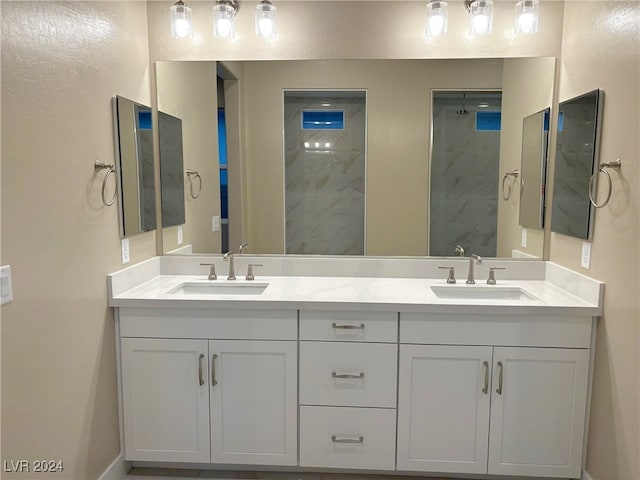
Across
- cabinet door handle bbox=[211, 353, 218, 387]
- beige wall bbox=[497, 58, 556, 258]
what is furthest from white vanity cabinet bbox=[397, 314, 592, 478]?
cabinet door handle bbox=[211, 353, 218, 387]

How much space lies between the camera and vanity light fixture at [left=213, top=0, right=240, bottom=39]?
6.76 ft

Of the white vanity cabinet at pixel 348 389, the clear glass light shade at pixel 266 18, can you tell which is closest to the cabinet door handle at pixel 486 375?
the white vanity cabinet at pixel 348 389

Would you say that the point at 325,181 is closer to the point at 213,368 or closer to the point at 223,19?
the point at 223,19

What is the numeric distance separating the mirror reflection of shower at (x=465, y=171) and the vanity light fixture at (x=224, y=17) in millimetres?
1130

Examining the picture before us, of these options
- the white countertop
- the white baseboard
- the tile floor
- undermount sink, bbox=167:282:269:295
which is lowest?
the tile floor

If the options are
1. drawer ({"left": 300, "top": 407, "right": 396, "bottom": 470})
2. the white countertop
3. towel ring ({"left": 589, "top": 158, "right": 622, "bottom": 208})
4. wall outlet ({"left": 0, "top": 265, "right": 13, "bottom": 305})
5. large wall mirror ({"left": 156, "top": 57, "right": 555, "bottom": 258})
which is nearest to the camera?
wall outlet ({"left": 0, "top": 265, "right": 13, "bottom": 305})

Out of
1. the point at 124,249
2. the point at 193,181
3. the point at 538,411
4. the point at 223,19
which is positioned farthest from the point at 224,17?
the point at 538,411

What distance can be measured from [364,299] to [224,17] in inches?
62.2

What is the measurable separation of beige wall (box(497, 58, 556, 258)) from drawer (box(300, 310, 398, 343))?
870mm

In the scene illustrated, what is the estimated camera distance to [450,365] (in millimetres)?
1789

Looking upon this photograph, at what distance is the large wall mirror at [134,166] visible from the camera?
74.4 inches

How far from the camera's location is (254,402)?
1.85 m

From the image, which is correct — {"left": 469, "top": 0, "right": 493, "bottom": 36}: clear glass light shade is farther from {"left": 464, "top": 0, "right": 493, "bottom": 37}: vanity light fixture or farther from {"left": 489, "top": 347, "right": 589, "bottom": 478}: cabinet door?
{"left": 489, "top": 347, "right": 589, "bottom": 478}: cabinet door

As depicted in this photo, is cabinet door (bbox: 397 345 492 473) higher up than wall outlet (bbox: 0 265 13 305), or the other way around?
wall outlet (bbox: 0 265 13 305)
